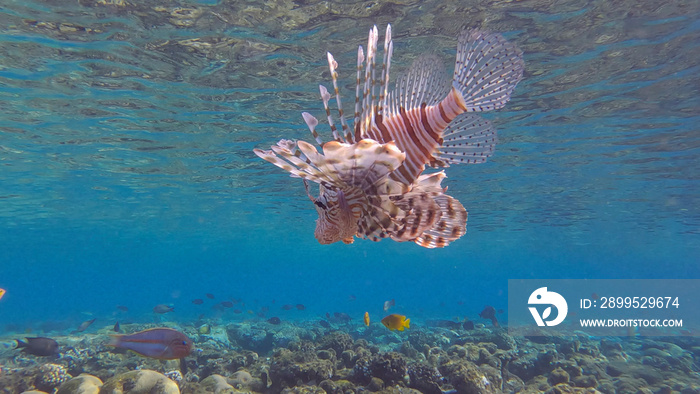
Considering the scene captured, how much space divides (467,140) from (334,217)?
1.62m

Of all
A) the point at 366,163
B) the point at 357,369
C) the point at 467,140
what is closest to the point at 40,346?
the point at 357,369

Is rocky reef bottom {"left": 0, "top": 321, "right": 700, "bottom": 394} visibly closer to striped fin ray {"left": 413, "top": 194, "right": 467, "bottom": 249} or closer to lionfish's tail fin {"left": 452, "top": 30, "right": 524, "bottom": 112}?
striped fin ray {"left": 413, "top": 194, "right": 467, "bottom": 249}

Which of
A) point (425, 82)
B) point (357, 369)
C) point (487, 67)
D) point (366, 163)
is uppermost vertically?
point (487, 67)

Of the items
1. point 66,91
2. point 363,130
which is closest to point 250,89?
point 66,91

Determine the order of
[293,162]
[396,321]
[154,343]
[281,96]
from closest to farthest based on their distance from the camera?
1. [293,162]
2. [154,343]
3. [396,321]
4. [281,96]

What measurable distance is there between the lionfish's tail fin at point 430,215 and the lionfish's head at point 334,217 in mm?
288

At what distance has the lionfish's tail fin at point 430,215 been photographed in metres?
2.06

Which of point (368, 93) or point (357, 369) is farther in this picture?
point (357, 369)

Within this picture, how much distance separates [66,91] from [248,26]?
6932mm

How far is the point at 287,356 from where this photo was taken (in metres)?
6.79

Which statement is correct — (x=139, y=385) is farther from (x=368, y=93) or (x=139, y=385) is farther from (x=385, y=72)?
(x=385, y=72)

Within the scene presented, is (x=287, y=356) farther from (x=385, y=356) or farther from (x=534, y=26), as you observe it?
(x=534, y=26)

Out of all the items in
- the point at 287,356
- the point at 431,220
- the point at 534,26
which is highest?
the point at 534,26

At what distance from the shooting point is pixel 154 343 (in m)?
4.89
